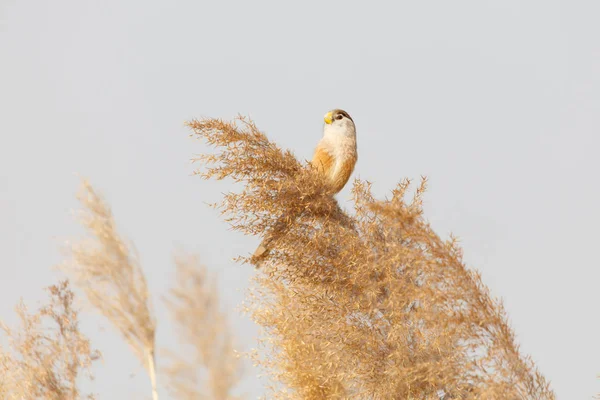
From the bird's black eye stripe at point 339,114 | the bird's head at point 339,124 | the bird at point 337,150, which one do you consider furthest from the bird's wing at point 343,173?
the bird's black eye stripe at point 339,114

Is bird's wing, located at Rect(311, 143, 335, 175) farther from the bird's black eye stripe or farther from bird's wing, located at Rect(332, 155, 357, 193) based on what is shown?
the bird's black eye stripe

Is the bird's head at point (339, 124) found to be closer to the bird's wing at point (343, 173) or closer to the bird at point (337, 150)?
the bird at point (337, 150)

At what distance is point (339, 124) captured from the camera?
462 centimetres

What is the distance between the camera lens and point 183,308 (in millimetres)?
8188

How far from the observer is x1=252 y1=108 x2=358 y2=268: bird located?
4.48m

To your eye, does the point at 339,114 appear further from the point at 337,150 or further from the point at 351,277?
the point at 351,277

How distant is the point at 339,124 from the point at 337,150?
0.19m

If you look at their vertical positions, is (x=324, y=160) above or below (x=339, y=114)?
below

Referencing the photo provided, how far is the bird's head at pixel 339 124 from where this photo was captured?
4.61m

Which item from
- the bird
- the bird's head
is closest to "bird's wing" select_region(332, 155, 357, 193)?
the bird

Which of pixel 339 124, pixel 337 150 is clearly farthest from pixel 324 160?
pixel 339 124

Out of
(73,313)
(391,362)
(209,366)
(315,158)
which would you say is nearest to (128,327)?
(73,313)

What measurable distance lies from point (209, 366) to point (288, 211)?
442 cm

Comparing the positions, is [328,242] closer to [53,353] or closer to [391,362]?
[391,362]
